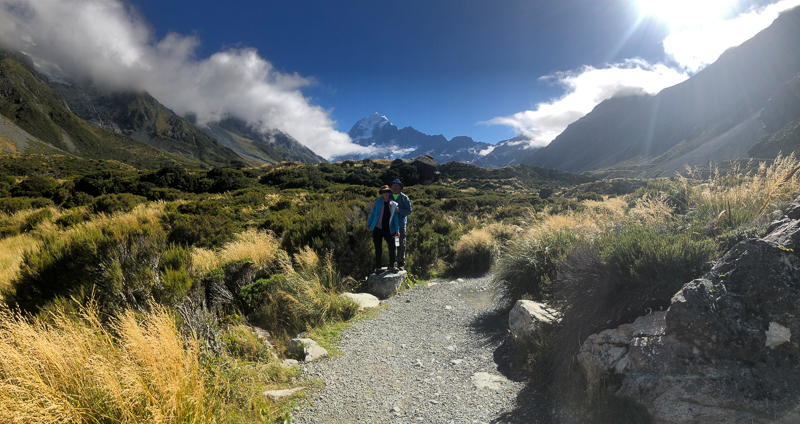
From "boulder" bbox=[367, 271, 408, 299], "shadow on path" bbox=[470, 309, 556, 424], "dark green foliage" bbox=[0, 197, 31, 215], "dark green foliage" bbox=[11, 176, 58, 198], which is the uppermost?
"dark green foliage" bbox=[11, 176, 58, 198]

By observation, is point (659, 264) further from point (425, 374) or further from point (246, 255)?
point (246, 255)

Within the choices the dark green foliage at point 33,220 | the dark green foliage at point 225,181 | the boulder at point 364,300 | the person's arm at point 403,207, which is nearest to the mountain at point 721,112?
the person's arm at point 403,207

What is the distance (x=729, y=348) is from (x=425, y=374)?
8.70 ft

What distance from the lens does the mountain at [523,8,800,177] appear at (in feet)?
248

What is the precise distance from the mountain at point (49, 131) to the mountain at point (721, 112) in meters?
156

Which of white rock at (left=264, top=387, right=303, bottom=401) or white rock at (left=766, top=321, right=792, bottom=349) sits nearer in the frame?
white rock at (left=766, top=321, right=792, bottom=349)

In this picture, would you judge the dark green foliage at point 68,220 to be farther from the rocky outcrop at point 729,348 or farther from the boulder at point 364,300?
the rocky outcrop at point 729,348

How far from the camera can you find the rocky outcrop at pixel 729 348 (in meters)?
1.88

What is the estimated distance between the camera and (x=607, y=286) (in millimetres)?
2885

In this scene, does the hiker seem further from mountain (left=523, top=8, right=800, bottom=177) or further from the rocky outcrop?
mountain (left=523, top=8, right=800, bottom=177)

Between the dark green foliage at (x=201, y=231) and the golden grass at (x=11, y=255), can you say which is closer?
the golden grass at (x=11, y=255)

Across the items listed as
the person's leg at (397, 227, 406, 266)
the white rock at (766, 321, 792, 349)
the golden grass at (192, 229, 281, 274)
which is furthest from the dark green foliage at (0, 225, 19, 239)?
the white rock at (766, 321, 792, 349)

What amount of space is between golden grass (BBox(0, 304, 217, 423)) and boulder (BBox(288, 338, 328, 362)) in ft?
5.49

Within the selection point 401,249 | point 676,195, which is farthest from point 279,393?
point 676,195
